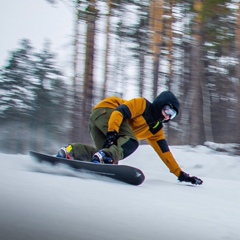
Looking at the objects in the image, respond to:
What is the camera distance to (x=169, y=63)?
19.5m

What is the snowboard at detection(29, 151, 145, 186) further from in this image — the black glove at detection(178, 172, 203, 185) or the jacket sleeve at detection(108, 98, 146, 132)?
the black glove at detection(178, 172, 203, 185)

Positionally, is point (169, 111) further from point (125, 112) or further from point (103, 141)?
point (103, 141)

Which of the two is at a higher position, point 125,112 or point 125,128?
point 125,112

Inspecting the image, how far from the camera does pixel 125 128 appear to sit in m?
5.48

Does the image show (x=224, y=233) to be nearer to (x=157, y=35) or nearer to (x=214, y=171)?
(x=214, y=171)

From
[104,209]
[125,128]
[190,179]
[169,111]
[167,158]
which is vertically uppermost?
[169,111]

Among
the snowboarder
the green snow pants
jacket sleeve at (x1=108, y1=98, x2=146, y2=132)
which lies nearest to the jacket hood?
the snowboarder

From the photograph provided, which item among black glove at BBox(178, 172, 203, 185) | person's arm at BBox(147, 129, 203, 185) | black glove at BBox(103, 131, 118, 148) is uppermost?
black glove at BBox(103, 131, 118, 148)

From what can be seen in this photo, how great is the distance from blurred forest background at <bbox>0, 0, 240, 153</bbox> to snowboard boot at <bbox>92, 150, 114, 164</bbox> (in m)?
6.94

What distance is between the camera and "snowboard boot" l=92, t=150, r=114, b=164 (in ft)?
17.1

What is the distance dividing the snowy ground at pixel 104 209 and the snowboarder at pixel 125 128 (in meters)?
A: 0.38

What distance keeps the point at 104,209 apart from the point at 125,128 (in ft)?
7.48

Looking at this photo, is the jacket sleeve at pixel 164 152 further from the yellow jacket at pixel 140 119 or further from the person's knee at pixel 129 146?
the person's knee at pixel 129 146

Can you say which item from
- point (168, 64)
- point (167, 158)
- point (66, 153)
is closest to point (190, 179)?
point (167, 158)
